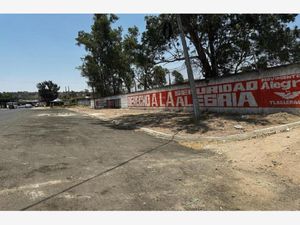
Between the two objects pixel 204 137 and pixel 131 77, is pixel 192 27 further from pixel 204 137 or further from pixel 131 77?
pixel 131 77

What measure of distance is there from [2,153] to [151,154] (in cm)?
434

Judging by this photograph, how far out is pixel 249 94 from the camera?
15578mm

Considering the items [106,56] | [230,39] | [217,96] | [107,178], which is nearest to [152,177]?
[107,178]

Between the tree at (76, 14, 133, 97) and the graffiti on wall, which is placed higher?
the tree at (76, 14, 133, 97)

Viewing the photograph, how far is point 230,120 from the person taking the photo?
555 inches

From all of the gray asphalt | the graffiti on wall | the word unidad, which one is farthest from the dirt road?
the word unidad

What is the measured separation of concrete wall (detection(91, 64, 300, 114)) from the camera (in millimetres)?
13203

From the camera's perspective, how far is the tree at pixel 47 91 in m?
128

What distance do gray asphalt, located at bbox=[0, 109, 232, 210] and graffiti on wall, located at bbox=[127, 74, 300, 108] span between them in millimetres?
5913

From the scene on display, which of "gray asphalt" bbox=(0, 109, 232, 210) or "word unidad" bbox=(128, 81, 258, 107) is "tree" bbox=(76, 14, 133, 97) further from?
"gray asphalt" bbox=(0, 109, 232, 210)

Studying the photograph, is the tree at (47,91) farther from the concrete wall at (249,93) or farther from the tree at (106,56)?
the concrete wall at (249,93)

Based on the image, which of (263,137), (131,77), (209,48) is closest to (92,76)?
(131,77)

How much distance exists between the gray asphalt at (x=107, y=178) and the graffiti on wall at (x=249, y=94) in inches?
233

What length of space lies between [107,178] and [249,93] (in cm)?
1110
